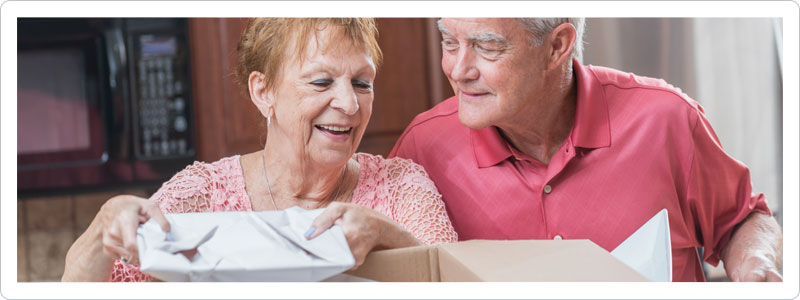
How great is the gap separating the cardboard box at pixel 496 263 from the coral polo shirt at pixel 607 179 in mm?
364

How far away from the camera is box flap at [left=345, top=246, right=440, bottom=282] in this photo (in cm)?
67

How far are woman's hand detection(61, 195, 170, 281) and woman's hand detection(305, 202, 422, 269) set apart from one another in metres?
0.14

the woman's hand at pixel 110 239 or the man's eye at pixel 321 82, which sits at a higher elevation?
the man's eye at pixel 321 82

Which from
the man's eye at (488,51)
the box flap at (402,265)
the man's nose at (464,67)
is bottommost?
the box flap at (402,265)

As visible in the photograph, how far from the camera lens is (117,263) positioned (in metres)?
0.80

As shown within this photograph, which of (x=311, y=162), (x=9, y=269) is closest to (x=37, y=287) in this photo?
(x=9, y=269)

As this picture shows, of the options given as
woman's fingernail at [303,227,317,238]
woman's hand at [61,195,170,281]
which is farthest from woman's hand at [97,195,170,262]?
woman's fingernail at [303,227,317,238]

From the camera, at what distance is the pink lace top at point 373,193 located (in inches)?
35.4

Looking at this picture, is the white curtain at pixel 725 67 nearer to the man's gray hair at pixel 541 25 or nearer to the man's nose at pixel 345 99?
the man's gray hair at pixel 541 25

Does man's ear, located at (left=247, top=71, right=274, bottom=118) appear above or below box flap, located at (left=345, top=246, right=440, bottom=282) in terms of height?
above

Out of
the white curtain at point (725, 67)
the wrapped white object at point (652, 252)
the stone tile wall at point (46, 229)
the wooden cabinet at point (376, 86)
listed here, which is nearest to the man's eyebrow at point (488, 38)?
the wrapped white object at point (652, 252)

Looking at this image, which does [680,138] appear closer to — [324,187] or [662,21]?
[324,187]

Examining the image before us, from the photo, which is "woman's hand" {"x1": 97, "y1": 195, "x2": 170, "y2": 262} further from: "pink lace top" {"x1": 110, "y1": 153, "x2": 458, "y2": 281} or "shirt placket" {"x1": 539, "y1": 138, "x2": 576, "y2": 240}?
"shirt placket" {"x1": 539, "y1": 138, "x2": 576, "y2": 240}

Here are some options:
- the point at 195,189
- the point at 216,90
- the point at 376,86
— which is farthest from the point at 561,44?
the point at 216,90
